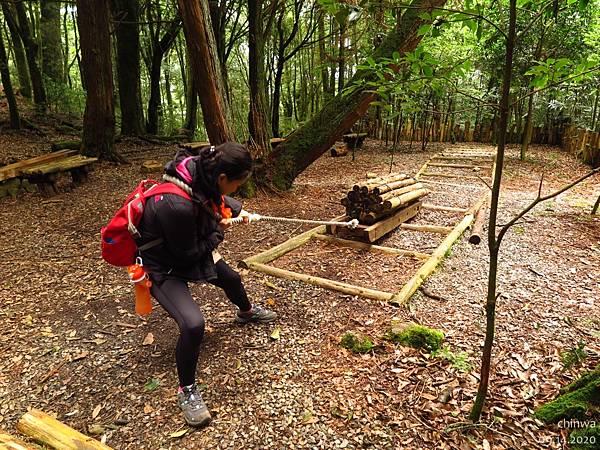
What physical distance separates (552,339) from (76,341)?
3774 millimetres

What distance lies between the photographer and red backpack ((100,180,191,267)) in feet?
7.79

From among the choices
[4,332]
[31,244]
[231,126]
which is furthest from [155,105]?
[4,332]

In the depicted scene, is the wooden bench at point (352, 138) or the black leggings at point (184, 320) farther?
the wooden bench at point (352, 138)

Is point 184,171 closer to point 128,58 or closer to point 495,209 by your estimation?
point 495,209

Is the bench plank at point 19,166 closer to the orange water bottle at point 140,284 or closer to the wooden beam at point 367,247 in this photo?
the wooden beam at point 367,247

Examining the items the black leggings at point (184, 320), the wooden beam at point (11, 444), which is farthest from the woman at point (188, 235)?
the wooden beam at point (11, 444)

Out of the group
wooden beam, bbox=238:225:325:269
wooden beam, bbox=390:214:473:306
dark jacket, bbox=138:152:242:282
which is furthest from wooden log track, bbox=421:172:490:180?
dark jacket, bbox=138:152:242:282

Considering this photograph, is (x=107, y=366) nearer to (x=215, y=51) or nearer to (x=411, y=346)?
(x=411, y=346)

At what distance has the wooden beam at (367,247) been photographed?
474cm

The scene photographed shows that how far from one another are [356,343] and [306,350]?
39 centimetres

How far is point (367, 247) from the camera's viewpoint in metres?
5.03

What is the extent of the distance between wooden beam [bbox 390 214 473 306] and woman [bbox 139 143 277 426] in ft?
6.21

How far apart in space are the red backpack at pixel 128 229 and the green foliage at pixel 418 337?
188 centimetres

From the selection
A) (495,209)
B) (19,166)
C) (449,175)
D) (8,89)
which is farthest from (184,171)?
(8,89)
